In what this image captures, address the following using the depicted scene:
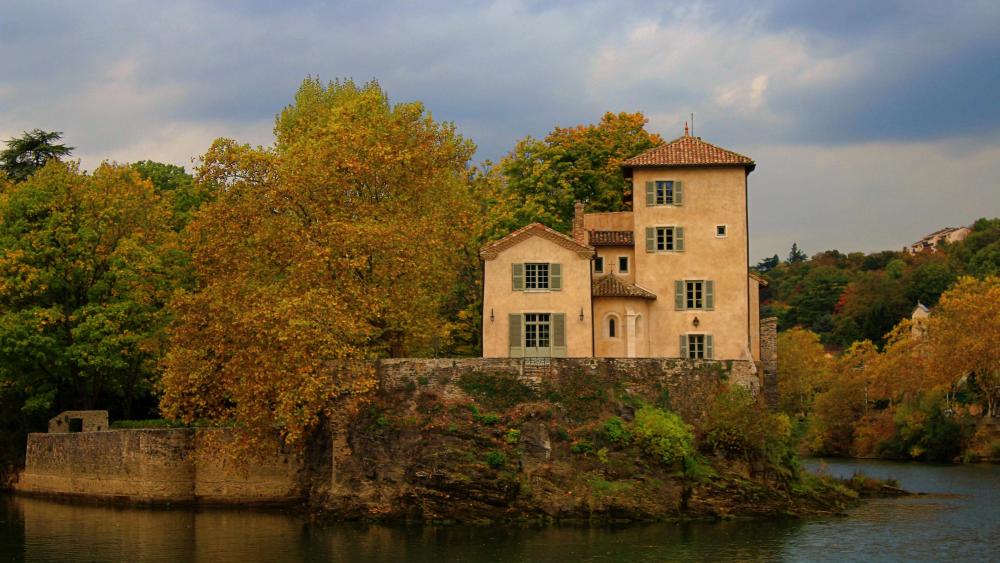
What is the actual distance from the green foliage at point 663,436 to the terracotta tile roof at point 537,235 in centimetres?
832

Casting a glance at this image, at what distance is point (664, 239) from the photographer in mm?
58000

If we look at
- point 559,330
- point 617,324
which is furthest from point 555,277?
point 617,324

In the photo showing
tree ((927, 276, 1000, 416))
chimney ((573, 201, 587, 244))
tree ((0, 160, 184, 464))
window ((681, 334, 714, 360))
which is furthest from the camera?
tree ((927, 276, 1000, 416))

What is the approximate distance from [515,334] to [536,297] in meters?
1.90

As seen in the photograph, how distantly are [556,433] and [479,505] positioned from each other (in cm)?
426

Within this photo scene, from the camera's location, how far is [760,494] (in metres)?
50.3

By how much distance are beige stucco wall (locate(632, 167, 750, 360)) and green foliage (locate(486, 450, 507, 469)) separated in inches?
440

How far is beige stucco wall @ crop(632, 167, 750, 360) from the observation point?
188 ft

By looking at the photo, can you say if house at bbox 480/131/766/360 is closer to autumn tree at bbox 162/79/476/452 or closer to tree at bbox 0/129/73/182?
autumn tree at bbox 162/79/476/452

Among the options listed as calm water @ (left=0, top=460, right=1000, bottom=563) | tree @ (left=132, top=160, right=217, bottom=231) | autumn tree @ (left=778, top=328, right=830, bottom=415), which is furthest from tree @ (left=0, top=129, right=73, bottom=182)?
autumn tree @ (left=778, top=328, right=830, bottom=415)

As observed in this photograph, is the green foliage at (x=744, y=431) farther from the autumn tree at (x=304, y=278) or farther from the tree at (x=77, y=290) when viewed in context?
the tree at (x=77, y=290)

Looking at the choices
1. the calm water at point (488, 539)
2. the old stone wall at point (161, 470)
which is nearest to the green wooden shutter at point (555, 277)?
the calm water at point (488, 539)

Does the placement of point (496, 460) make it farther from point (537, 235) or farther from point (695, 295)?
point (695, 295)

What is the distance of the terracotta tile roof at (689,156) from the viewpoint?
57.6m
